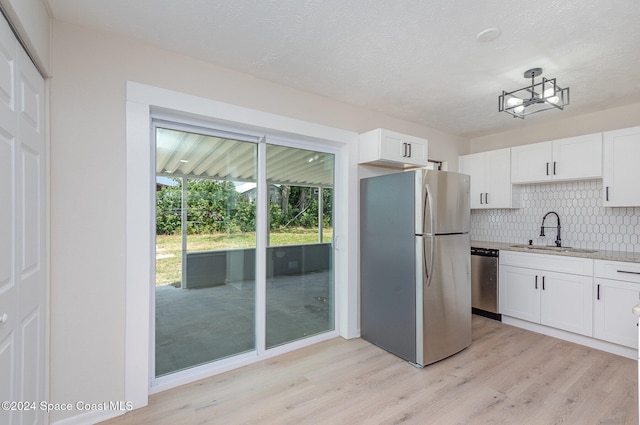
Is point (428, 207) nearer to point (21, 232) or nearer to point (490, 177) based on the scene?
point (490, 177)

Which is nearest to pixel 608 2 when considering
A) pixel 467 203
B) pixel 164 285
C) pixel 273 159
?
pixel 467 203

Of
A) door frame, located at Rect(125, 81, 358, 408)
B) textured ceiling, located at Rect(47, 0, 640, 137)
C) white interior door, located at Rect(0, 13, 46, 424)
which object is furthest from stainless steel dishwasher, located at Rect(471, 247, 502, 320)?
white interior door, located at Rect(0, 13, 46, 424)

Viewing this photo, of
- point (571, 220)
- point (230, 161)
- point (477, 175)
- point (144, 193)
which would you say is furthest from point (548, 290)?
point (144, 193)

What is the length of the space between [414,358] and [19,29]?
335cm

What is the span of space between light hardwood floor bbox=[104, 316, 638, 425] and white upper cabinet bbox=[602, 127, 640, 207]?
60.9 inches

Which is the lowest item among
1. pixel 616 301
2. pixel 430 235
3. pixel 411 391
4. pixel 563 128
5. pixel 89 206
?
pixel 411 391

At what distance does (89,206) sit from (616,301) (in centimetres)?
451

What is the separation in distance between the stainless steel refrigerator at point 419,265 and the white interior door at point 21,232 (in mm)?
2586

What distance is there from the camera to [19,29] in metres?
1.35

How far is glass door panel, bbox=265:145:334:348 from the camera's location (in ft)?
9.63

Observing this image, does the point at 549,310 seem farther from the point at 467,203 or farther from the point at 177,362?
the point at 177,362

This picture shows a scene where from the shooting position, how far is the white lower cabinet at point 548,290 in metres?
3.08

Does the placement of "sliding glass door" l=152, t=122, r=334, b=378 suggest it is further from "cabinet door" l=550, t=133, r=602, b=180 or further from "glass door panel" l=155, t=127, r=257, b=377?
"cabinet door" l=550, t=133, r=602, b=180

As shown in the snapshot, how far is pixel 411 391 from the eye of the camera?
7.56 feet
